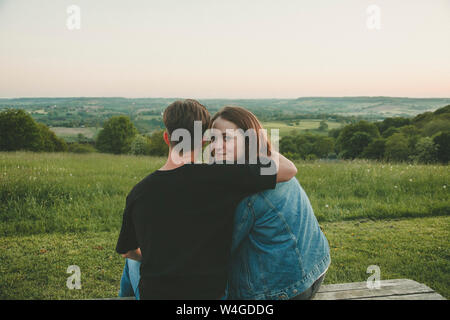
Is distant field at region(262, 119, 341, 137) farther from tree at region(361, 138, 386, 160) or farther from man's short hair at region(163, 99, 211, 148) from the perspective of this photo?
man's short hair at region(163, 99, 211, 148)

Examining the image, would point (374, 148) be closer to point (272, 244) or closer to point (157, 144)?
point (157, 144)

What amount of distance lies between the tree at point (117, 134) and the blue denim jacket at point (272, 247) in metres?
27.7

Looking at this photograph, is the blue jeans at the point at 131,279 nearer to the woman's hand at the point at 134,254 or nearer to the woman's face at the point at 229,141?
the woman's hand at the point at 134,254

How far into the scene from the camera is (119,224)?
5.10 meters

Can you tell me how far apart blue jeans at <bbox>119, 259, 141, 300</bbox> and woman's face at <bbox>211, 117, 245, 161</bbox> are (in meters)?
0.84

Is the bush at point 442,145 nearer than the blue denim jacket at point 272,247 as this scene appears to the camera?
No

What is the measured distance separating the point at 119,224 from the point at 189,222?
377 centimetres

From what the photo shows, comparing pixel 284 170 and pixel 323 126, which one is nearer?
pixel 284 170

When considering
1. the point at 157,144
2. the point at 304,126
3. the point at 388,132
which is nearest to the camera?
the point at 304,126

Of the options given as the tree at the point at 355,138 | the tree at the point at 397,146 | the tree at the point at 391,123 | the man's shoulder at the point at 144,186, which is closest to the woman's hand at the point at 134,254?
the man's shoulder at the point at 144,186

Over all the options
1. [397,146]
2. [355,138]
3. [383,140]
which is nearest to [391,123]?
[383,140]

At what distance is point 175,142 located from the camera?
6.23 feet

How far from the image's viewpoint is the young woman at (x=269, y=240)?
5.86ft
